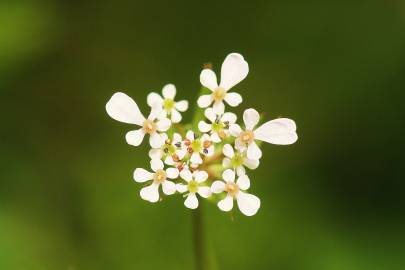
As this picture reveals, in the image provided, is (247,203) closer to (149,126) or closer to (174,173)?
(174,173)

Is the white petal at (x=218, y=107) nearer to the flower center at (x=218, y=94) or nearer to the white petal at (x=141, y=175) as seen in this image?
the flower center at (x=218, y=94)

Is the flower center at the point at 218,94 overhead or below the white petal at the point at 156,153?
overhead

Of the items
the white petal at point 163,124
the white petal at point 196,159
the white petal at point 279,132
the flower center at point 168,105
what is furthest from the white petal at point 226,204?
the flower center at point 168,105

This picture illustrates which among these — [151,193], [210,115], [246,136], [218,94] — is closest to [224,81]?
[218,94]

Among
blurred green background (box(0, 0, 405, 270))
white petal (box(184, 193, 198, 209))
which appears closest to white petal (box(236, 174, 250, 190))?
white petal (box(184, 193, 198, 209))

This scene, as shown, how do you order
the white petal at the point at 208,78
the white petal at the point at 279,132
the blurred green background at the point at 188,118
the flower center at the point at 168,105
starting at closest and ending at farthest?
the white petal at the point at 279,132
the white petal at the point at 208,78
the flower center at the point at 168,105
the blurred green background at the point at 188,118
